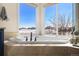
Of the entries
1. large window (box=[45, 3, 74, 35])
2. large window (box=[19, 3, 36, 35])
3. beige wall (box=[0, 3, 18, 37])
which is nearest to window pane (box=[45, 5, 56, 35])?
large window (box=[45, 3, 74, 35])

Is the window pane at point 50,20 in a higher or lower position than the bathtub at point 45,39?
higher

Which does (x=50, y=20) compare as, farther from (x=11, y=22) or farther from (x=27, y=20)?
(x=11, y=22)

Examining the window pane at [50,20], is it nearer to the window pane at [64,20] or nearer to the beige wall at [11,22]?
the window pane at [64,20]

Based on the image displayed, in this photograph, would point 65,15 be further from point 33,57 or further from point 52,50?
point 33,57

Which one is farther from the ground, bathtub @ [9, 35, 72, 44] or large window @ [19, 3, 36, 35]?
large window @ [19, 3, 36, 35]

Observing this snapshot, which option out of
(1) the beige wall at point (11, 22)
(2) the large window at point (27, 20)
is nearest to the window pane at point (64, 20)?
(2) the large window at point (27, 20)

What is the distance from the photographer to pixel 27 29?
6.28 ft

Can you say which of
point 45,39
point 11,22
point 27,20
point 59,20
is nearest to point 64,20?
point 59,20

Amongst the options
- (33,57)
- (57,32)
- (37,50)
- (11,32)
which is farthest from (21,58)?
(57,32)

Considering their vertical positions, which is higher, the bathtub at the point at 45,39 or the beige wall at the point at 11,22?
the beige wall at the point at 11,22

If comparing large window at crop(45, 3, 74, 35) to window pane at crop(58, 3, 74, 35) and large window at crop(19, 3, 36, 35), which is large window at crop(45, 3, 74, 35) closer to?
window pane at crop(58, 3, 74, 35)

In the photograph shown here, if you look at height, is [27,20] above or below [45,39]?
above

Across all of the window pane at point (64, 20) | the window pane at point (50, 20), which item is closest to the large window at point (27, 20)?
the window pane at point (50, 20)

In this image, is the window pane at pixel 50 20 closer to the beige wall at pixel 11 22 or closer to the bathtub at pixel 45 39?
the bathtub at pixel 45 39
